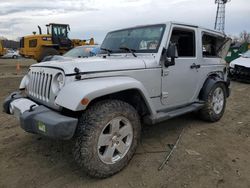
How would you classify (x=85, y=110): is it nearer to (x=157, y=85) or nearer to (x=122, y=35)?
(x=157, y=85)

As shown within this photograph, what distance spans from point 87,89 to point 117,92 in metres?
0.58

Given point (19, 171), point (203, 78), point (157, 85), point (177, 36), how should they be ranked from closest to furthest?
point (19, 171) < point (157, 85) < point (177, 36) < point (203, 78)

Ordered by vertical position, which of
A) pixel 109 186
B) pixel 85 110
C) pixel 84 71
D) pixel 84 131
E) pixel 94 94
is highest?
pixel 84 71

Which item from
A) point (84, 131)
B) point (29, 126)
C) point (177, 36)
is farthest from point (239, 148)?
point (29, 126)

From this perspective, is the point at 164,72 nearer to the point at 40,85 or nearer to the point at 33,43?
the point at 40,85

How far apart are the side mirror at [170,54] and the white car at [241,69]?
26.8ft

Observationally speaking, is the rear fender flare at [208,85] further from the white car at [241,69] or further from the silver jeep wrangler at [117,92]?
the white car at [241,69]

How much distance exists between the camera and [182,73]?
4.49 metres

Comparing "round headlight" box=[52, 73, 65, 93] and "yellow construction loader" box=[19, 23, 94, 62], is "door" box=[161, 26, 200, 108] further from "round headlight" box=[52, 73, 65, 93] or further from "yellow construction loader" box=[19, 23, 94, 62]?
"yellow construction loader" box=[19, 23, 94, 62]

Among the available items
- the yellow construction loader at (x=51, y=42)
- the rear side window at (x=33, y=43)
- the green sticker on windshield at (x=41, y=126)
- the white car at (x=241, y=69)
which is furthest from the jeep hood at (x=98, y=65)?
the rear side window at (x=33, y=43)

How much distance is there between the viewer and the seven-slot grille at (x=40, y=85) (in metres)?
3.39

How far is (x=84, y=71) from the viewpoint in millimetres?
3158

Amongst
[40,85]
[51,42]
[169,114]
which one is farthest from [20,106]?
[51,42]

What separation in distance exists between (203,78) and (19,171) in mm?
3557
